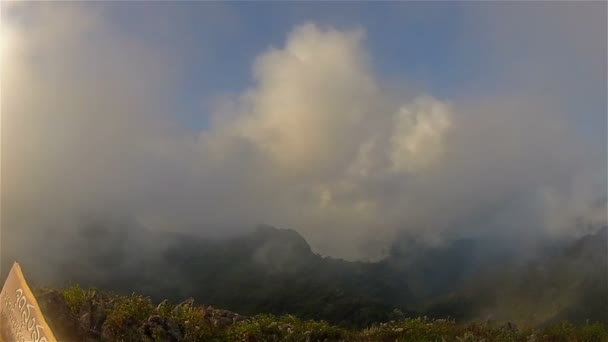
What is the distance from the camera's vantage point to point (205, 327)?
705 inches

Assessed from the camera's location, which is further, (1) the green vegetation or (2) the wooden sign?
(1) the green vegetation

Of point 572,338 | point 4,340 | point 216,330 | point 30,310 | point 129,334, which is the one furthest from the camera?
point 572,338

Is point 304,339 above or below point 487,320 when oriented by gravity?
below

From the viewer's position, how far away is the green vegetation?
54.3ft

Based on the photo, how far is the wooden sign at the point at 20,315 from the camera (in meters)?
9.97

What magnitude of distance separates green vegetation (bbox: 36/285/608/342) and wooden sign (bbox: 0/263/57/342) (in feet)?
11.7

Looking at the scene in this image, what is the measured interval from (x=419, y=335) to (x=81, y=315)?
10572mm

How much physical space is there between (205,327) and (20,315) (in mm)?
7864

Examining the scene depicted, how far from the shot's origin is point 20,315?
10711mm

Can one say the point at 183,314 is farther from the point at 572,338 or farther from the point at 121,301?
the point at 572,338

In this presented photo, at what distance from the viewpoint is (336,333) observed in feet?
61.6

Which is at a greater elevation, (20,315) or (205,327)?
(205,327)

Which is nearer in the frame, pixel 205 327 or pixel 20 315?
pixel 20 315

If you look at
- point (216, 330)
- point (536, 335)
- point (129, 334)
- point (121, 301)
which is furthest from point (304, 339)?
point (536, 335)
